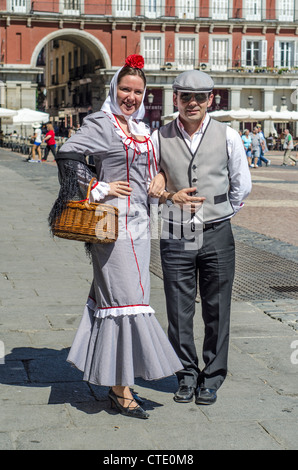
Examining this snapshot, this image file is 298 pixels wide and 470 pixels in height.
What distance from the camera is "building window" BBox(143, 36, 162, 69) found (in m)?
53.1

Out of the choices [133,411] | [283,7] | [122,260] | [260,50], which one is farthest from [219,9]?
[133,411]

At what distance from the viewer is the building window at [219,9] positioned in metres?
53.8

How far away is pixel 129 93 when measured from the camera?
4.25m

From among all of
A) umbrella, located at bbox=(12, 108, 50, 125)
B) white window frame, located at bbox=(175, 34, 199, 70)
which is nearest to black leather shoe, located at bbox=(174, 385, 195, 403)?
umbrella, located at bbox=(12, 108, 50, 125)

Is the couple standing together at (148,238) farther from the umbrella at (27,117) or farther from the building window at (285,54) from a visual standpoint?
the building window at (285,54)

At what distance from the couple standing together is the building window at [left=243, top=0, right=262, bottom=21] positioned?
172 ft

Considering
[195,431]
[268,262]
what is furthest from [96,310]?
[268,262]

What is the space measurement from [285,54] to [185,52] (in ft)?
24.2

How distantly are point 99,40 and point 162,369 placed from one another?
4992cm

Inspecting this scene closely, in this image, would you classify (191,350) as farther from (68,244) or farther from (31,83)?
(31,83)

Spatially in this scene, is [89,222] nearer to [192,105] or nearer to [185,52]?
[192,105]

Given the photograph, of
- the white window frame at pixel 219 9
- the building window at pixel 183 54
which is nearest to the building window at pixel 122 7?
the building window at pixel 183 54

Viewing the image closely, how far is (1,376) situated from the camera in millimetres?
4926

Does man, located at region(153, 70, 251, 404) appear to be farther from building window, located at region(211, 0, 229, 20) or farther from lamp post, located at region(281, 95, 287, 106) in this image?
building window, located at region(211, 0, 229, 20)
